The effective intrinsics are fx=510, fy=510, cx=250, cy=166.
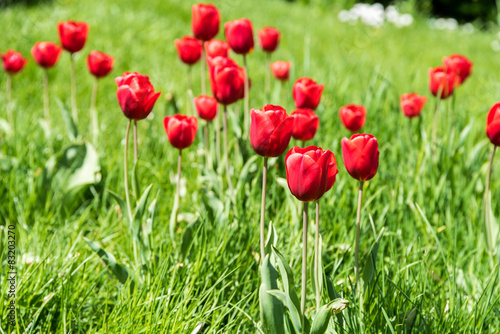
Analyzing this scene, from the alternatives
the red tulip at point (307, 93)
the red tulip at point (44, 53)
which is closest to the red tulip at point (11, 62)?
the red tulip at point (44, 53)

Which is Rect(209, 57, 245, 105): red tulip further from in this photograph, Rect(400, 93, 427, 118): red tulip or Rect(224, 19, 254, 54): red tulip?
Rect(400, 93, 427, 118): red tulip

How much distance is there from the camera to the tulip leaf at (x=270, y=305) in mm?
995

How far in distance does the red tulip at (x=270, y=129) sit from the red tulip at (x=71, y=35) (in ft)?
3.41

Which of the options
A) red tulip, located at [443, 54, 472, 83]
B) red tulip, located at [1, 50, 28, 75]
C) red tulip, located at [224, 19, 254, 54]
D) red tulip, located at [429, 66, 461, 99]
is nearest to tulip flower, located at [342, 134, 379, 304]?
red tulip, located at [224, 19, 254, 54]

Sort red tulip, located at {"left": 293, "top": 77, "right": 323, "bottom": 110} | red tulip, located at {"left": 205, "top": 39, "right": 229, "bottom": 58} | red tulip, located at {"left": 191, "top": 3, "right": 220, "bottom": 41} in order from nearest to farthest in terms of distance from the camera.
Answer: red tulip, located at {"left": 293, "top": 77, "right": 323, "bottom": 110} < red tulip, located at {"left": 191, "top": 3, "right": 220, "bottom": 41} < red tulip, located at {"left": 205, "top": 39, "right": 229, "bottom": 58}

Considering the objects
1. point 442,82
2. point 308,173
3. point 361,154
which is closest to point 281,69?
point 442,82

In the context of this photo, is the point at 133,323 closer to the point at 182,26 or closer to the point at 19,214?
the point at 19,214

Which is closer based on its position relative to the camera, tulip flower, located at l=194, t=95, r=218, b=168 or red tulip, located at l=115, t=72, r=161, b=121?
red tulip, located at l=115, t=72, r=161, b=121

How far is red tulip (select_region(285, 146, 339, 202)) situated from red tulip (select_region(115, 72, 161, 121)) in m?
0.45

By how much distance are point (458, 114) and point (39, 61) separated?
1836mm

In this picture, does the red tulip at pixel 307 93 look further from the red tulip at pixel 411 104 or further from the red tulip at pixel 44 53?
the red tulip at pixel 44 53

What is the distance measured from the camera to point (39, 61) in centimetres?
191

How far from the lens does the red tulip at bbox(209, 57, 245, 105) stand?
1.33 m

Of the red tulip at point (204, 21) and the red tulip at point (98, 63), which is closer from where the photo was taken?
the red tulip at point (204, 21)
